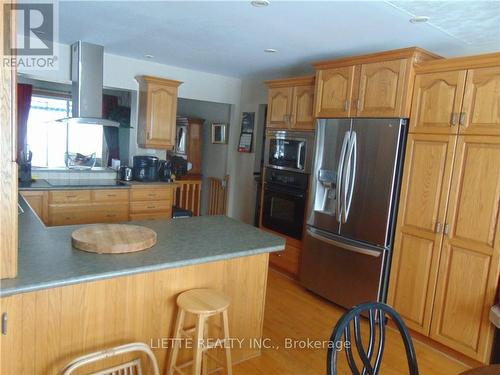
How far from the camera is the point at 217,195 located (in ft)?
19.0

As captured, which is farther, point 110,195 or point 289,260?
point 110,195

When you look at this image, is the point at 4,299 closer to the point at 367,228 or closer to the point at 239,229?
the point at 239,229

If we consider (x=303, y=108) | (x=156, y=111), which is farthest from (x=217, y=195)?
(x=303, y=108)

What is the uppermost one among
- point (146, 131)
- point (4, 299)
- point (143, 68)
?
point (143, 68)

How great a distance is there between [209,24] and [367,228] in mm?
2092

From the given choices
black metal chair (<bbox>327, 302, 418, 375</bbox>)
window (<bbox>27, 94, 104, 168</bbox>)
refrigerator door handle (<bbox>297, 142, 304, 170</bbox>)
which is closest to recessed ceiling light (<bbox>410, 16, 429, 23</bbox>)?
refrigerator door handle (<bbox>297, 142, 304, 170</bbox>)

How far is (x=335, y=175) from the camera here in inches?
126

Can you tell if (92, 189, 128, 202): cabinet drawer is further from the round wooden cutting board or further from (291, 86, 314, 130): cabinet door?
(291, 86, 314, 130): cabinet door

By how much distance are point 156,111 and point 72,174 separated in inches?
50.0

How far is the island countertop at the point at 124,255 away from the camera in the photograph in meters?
1.49

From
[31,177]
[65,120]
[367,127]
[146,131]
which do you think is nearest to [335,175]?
[367,127]

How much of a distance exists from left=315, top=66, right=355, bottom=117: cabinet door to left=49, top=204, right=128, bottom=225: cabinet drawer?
2483mm

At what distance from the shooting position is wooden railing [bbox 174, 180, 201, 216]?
18.6 ft

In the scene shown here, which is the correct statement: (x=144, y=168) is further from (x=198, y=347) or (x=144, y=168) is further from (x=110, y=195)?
(x=198, y=347)
